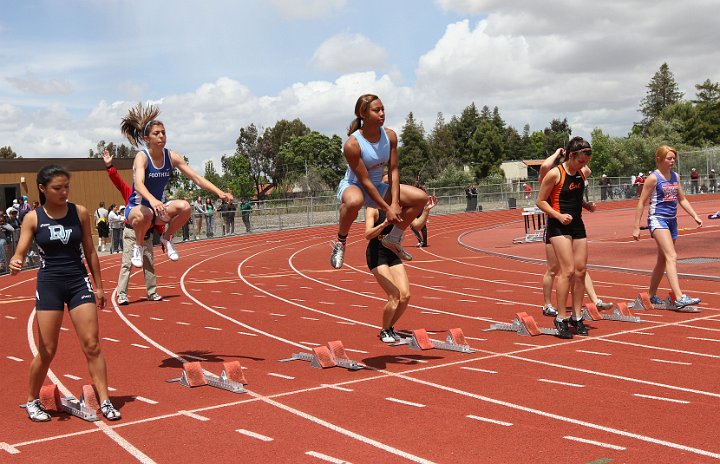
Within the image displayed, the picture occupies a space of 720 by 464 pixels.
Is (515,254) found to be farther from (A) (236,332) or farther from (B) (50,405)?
(B) (50,405)

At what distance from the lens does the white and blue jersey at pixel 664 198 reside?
34.2ft

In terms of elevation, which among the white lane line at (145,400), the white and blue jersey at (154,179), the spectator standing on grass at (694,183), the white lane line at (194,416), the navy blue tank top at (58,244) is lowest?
the white lane line at (145,400)

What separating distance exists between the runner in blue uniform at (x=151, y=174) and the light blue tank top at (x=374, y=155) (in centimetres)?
138

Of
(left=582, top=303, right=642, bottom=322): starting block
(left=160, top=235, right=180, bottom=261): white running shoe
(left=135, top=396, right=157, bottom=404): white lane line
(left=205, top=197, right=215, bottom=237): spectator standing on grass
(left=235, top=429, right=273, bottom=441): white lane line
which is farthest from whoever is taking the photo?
(left=205, top=197, right=215, bottom=237): spectator standing on grass

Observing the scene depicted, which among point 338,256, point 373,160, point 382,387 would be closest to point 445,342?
point 338,256

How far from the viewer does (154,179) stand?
25.6ft

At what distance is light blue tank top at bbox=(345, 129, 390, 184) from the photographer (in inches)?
288

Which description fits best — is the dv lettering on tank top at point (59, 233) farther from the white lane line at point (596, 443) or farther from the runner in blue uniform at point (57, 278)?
the white lane line at point (596, 443)

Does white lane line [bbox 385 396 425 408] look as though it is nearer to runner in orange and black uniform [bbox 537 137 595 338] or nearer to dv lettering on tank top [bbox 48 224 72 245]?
dv lettering on tank top [bbox 48 224 72 245]

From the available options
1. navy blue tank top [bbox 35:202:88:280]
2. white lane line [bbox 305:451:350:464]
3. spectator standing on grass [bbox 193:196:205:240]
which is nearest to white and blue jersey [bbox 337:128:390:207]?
navy blue tank top [bbox 35:202:88:280]

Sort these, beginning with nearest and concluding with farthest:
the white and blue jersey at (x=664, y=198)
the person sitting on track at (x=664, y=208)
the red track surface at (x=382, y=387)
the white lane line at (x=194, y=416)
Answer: the red track surface at (x=382, y=387), the white lane line at (x=194, y=416), the person sitting on track at (x=664, y=208), the white and blue jersey at (x=664, y=198)

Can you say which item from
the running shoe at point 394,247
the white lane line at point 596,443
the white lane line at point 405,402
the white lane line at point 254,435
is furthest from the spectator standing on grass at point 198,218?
the white lane line at point 596,443

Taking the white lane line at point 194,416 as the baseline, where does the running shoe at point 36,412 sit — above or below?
above

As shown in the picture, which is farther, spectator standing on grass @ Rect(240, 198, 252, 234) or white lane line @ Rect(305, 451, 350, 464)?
spectator standing on grass @ Rect(240, 198, 252, 234)
